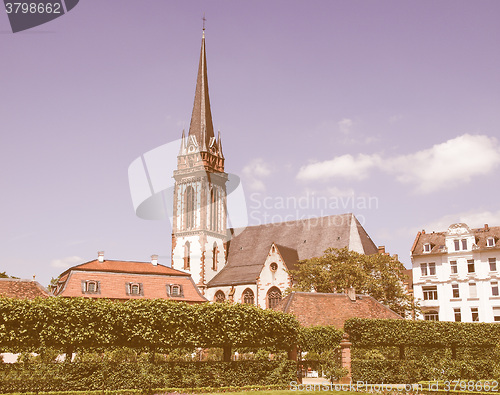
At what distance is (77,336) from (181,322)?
6104 mm

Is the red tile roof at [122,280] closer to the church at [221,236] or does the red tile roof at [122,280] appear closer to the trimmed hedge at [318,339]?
the church at [221,236]

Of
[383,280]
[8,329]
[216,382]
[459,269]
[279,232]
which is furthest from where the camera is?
[279,232]

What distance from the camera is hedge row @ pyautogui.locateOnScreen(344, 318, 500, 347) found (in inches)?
1594

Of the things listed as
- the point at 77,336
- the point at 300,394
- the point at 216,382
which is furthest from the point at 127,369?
the point at 300,394

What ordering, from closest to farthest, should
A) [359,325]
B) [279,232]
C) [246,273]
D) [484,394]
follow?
1. [484,394]
2. [359,325]
3. [246,273]
4. [279,232]

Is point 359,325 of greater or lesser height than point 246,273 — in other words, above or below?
below

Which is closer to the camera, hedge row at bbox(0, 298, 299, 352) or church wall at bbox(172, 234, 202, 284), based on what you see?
hedge row at bbox(0, 298, 299, 352)

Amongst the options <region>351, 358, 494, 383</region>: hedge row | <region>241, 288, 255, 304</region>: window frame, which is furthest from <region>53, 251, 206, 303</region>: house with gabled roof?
<region>351, 358, 494, 383</region>: hedge row

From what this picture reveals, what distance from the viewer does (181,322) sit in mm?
32750

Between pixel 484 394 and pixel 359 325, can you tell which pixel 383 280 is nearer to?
pixel 359 325

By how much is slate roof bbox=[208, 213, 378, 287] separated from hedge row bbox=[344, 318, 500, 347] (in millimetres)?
36036

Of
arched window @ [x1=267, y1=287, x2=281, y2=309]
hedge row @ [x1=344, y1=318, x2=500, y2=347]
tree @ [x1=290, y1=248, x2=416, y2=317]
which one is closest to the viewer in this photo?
hedge row @ [x1=344, y1=318, x2=500, y2=347]

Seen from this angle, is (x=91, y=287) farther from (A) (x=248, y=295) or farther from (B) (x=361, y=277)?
(B) (x=361, y=277)

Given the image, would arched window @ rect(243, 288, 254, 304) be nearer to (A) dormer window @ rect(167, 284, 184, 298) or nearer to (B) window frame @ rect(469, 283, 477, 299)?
(A) dormer window @ rect(167, 284, 184, 298)
